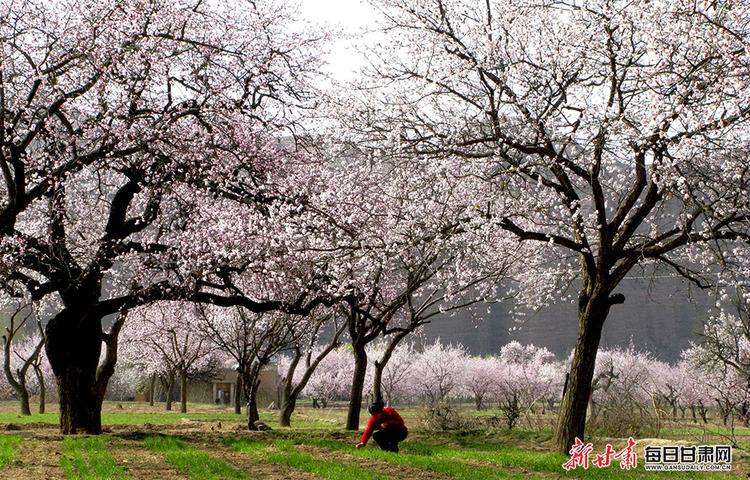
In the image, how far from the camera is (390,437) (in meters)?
12.6

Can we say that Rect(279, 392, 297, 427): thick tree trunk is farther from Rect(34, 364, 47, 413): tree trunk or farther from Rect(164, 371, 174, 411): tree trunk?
Rect(164, 371, 174, 411): tree trunk

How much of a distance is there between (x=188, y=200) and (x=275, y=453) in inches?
219

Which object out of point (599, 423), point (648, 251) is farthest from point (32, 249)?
point (599, 423)

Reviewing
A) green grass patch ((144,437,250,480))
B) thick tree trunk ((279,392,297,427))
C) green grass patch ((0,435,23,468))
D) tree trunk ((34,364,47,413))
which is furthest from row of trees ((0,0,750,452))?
tree trunk ((34,364,47,413))

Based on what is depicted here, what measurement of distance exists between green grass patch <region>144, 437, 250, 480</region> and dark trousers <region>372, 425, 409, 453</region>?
2882 millimetres

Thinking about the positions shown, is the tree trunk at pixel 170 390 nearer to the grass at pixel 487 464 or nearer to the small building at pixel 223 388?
the small building at pixel 223 388

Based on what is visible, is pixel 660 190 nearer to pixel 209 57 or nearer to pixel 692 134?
pixel 692 134

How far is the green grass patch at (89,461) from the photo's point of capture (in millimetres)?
9445

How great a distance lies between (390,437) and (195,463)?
11.4ft

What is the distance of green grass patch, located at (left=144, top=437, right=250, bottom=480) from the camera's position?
972 cm

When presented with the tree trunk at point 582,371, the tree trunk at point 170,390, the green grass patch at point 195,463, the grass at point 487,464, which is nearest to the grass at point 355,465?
the grass at point 487,464

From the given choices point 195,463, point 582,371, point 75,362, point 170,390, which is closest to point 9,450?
point 195,463

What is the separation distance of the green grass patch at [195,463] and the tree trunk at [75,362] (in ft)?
8.02

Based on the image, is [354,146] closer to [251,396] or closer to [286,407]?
[251,396]
